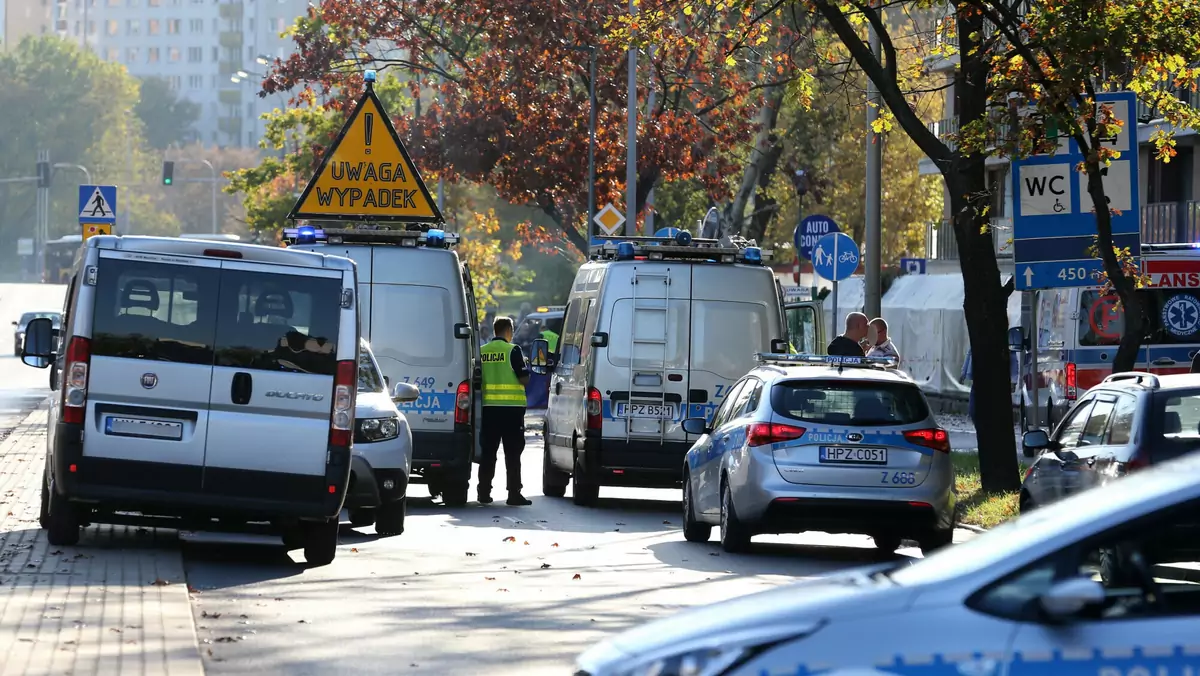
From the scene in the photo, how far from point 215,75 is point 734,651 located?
19680 centimetres

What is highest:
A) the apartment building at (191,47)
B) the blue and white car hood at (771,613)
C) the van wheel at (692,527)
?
the apartment building at (191,47)

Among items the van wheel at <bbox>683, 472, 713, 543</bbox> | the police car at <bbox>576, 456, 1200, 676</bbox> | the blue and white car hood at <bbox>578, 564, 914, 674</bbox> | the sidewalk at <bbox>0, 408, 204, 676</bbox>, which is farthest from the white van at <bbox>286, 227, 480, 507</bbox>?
the police car at <bbox>576, 456, 1200, 676</bbox>

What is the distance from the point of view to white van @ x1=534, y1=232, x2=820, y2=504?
60.8ft

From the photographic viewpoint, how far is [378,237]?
1822cm

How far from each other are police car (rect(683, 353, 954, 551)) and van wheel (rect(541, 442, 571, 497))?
20.5 ft

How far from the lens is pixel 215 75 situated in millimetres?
196625

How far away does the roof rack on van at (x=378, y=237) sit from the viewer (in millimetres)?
18156

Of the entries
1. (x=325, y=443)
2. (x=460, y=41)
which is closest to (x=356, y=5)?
(x=460, y=41)

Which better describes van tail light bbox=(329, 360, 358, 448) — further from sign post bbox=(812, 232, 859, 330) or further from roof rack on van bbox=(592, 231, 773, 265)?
sign post bbox=(812, 232, 859, 330)

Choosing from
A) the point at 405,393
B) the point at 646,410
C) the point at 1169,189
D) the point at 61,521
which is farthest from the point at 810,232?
the point at 1169,189

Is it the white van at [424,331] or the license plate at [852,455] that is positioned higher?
the white van at [424,331]

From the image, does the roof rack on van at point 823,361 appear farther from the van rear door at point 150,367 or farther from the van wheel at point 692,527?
the van rear door at point 150,367

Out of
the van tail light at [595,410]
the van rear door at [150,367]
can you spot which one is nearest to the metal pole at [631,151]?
the van tail light at [595,410]

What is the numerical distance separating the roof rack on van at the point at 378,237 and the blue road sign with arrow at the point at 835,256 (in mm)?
6601
